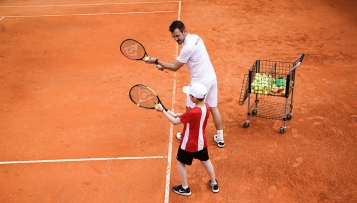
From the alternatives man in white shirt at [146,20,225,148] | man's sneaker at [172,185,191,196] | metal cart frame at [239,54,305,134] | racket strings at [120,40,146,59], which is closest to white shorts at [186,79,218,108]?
man in white shirt at [146,20,225,148]

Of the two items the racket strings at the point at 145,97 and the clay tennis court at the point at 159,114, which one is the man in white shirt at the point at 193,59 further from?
the clay tennis court at the point at 159,114

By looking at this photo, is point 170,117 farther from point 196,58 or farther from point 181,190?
point 181,190

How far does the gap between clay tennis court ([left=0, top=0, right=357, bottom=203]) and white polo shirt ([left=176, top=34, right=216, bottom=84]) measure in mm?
1387

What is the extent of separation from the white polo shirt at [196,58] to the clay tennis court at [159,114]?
4.55 ft

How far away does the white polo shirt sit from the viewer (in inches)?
207

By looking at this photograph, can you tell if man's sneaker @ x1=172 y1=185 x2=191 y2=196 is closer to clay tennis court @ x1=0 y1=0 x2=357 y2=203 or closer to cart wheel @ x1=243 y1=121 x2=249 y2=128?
clay tennis court @ x1=0 y1=0 x2=357 y2=203

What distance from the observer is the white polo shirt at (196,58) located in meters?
5.26

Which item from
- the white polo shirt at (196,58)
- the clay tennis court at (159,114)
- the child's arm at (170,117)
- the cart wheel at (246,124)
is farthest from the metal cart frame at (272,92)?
the child's arm at (170,117)

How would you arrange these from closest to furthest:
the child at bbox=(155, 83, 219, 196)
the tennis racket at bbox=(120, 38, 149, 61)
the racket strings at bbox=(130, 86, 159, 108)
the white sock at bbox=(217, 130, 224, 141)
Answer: the child at bbox=(155, 83, 219, 196) → the racket strings at bbox=(130, 86, 159, 108) → the white sock at bbox=(217, 130, 224, 141) → the tennis racket at bbox=(120, 38, 149, 61)

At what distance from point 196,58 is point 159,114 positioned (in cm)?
217

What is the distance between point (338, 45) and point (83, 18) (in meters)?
8.32

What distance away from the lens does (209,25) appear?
11789 millimetres

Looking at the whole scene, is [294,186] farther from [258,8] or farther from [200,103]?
[258,8]

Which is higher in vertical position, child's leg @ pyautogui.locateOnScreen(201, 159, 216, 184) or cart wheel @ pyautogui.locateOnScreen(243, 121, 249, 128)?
cart wheel @ pyautogui.locateOnScreen(243, 121, 249, 128)
